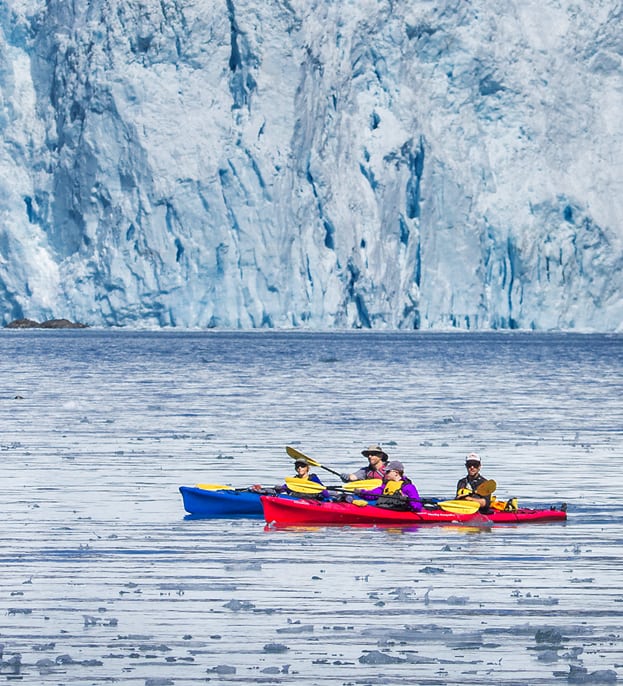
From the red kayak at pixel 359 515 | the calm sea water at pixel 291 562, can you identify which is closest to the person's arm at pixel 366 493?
the red kayak at pixel 359 515

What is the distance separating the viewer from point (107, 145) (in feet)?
209

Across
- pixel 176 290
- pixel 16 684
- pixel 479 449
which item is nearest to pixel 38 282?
pixel 176 290

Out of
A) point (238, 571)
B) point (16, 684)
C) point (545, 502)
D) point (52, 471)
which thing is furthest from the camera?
point (52, 471)

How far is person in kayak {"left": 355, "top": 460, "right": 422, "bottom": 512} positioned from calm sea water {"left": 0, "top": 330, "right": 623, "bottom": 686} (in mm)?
255

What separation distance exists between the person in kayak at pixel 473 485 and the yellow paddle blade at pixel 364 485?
0.74 metres

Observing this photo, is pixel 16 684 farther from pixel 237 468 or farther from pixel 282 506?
pixel 237 468

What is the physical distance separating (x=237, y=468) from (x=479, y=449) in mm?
4239

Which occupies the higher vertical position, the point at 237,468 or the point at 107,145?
the point at 107,145

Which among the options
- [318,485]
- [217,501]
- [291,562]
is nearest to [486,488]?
[318,485]

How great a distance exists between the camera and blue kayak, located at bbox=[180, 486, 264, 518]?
13.9 m

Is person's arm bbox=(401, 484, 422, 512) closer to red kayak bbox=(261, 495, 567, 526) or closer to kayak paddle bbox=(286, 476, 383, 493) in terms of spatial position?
red kayak bbox=(261, 495, 567, 526)

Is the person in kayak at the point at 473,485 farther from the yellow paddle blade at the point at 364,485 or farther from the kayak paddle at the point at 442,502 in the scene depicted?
the yellow paddle blade at the point at 364,485

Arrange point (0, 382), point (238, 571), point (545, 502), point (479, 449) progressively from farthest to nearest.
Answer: point (0, 382) < point (479, 449) < point (545, 502) < point (238, 571)

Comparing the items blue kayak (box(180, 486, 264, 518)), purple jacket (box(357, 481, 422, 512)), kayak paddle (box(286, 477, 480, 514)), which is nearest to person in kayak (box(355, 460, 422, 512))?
purple jacket (box(357, 481, 422, 512))
